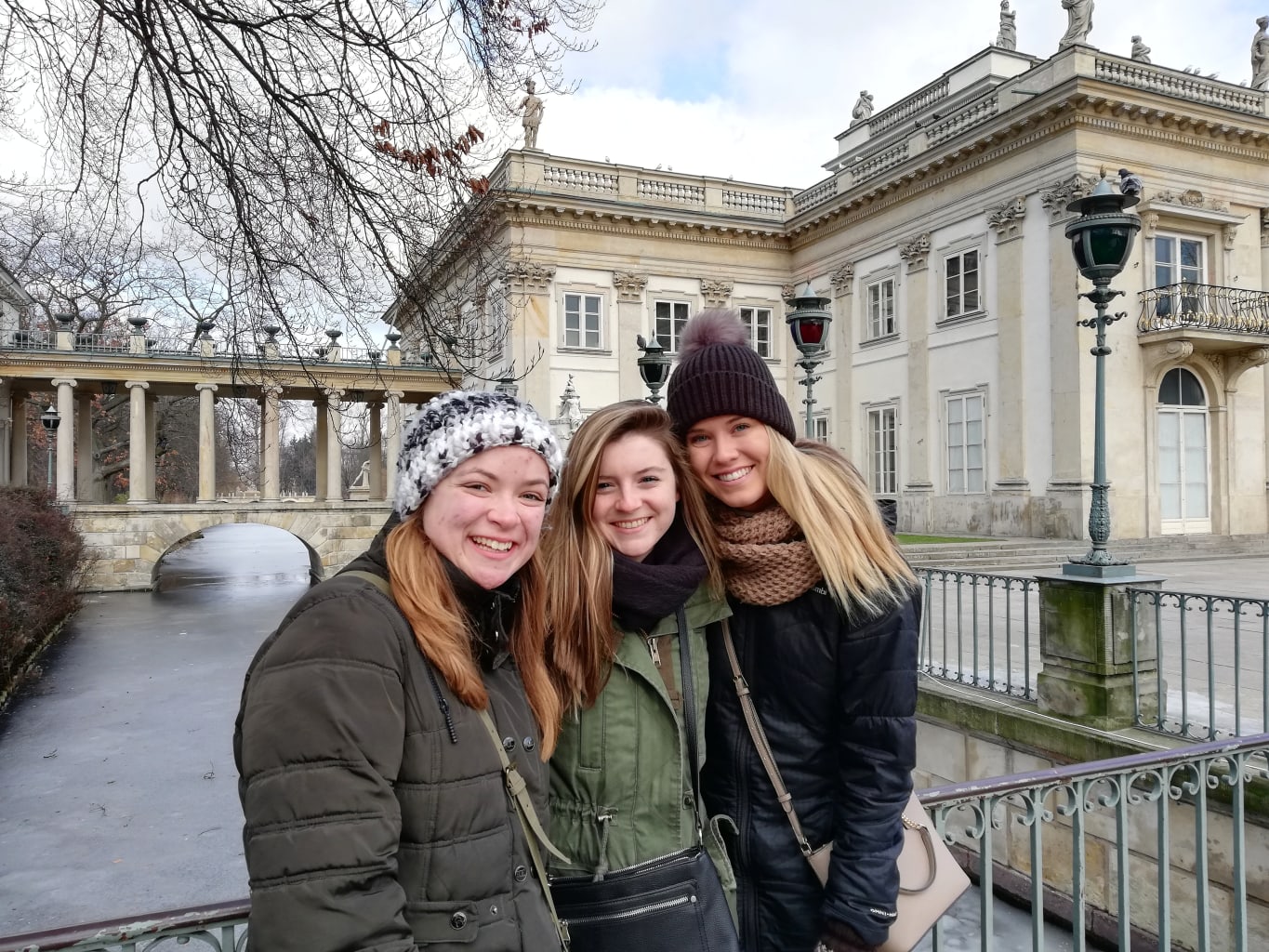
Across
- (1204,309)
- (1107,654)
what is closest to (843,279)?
(1204,309)

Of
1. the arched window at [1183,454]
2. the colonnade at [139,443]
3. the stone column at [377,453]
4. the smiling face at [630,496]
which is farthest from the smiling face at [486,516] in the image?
the stone column at [377,453]

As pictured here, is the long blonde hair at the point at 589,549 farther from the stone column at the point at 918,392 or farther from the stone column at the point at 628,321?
the stone column at the point at 628,321

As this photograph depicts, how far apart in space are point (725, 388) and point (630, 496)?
0.40 metres

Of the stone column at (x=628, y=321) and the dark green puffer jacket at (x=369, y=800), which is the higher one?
the stone column at (x=628, y=321)

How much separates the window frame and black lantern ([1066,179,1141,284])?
15.8m

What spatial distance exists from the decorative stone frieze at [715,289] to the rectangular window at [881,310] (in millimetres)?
4840

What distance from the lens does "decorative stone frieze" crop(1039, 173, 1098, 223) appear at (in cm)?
1828

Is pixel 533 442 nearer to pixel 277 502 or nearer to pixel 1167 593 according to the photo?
pixel 1167 593

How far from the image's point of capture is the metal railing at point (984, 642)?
23.0 feet

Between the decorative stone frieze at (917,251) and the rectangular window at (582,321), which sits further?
the rectangular window at (582,321)

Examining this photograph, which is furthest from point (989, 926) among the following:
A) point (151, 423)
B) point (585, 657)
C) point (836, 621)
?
point (151, 423)

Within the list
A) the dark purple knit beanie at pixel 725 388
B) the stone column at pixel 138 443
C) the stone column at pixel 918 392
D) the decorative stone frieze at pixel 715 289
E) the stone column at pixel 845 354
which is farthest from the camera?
the decorative stone frieze at pixel 715 289

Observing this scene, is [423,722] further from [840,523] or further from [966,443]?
[966,443]

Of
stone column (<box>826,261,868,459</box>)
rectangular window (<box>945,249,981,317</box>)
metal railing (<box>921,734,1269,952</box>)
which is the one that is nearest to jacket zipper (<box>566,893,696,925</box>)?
metal railing (<box>921,734,1269,952</box>)
